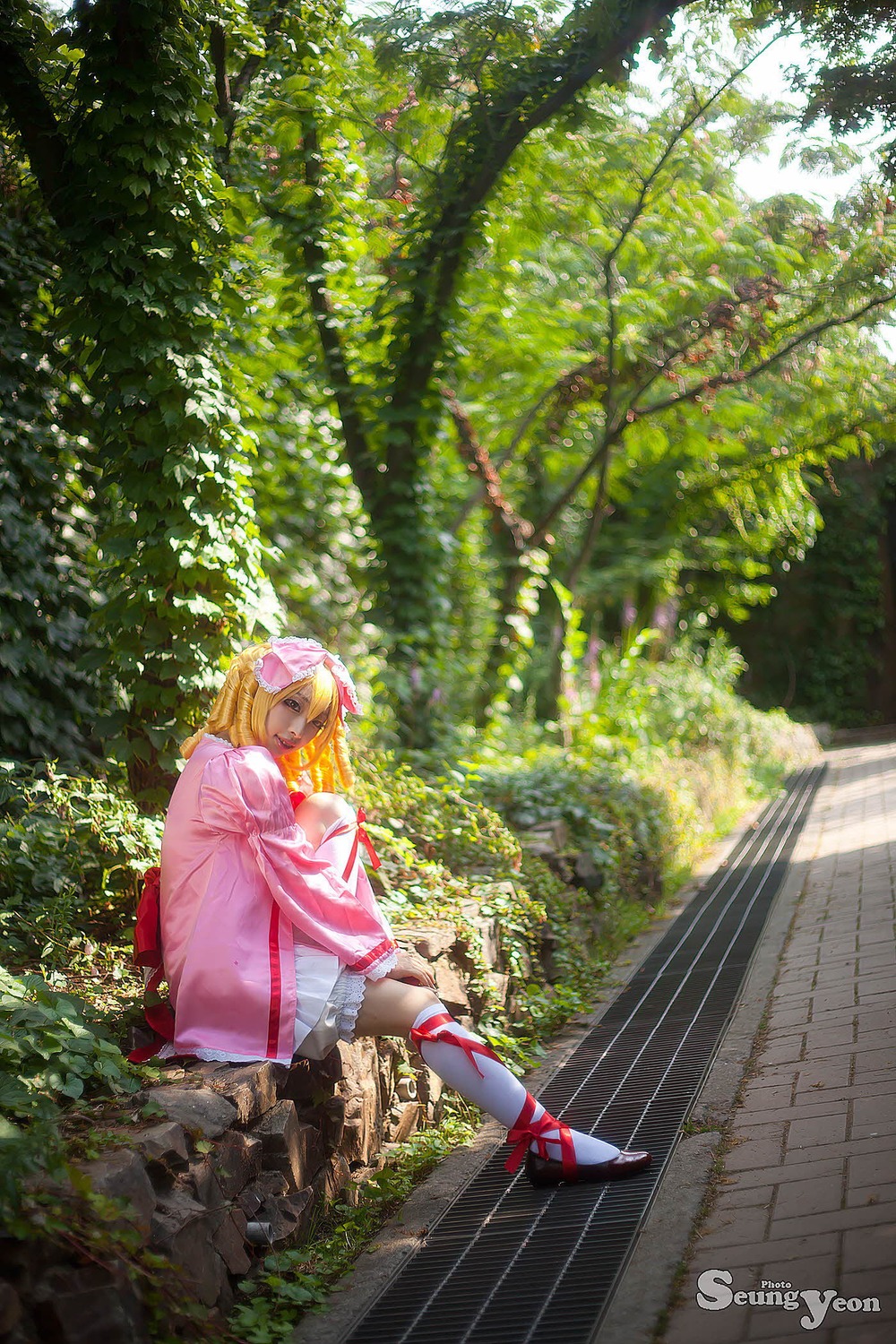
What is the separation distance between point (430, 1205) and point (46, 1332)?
1.43m

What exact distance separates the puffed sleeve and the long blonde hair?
0.16m

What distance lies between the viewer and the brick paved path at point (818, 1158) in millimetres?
2268

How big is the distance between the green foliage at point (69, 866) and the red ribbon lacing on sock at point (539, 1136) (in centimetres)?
141

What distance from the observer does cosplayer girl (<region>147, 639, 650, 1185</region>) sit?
293 cm

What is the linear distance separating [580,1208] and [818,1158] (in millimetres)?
647

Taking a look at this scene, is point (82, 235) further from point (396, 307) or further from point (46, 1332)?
point (46, 1332)

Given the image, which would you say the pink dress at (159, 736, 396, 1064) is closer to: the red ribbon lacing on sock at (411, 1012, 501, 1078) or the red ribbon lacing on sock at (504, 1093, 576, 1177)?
the red ribbon lacing on sock at (411, 1012, 501, 1078)

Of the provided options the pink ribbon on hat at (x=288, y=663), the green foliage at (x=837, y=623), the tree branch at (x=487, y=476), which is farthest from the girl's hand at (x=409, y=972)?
the green foliage at (x=837, y=623)

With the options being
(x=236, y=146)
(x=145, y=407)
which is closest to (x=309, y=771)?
(x=145, y=407)

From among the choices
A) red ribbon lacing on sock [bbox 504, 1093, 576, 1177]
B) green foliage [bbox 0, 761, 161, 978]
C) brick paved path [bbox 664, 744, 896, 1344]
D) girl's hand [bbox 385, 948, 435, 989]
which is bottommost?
brick paved path [bbox 664, 744, 896, 1344]

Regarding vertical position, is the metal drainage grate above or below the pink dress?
below

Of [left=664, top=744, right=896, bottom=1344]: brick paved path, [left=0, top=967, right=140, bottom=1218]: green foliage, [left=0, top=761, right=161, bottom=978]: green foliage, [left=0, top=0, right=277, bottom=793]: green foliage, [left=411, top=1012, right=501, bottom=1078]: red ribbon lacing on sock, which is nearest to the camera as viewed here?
[left=0, top=967, right=140, bottom=1218]: green foliage

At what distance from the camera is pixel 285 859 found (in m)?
3.04

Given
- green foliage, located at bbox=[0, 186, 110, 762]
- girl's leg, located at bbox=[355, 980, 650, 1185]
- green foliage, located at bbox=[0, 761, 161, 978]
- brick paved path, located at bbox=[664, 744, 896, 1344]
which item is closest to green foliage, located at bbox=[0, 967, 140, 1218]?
girl's leg, located at bbox=[355, 980, 650, 1185]
